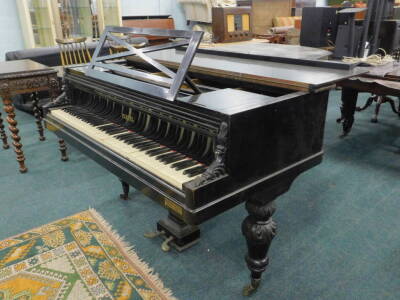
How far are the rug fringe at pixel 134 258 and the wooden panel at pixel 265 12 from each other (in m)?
6.60

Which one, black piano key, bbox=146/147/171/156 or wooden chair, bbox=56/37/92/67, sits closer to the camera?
black piano key, bbox=146/147/171/156

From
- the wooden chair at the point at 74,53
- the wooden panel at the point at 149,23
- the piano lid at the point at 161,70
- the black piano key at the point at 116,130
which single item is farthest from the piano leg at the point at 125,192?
the wooden panel at the point at 149,23

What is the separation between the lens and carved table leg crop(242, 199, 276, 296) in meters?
1.59

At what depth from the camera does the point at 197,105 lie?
1.40 meters

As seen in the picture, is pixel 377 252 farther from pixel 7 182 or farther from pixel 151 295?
pixel 7 182

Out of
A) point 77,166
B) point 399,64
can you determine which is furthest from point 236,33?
point 77,166

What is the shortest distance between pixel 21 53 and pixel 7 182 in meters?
2.02

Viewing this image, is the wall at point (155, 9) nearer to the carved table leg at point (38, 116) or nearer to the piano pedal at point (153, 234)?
the carved table leg at point (38, 116)

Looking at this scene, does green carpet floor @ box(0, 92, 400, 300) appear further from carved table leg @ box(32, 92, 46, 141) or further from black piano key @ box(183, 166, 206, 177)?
black piano key @ box(183, 166, 206, 177)

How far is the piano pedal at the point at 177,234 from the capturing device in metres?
2.12

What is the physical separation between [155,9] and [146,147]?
256 inches

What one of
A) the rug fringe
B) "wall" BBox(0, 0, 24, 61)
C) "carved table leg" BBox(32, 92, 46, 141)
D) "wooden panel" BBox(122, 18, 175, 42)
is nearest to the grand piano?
the rug fringe

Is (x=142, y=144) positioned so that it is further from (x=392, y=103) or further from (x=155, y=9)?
(x=155, y=9)

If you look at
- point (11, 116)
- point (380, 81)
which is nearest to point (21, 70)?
point (11, 116)
